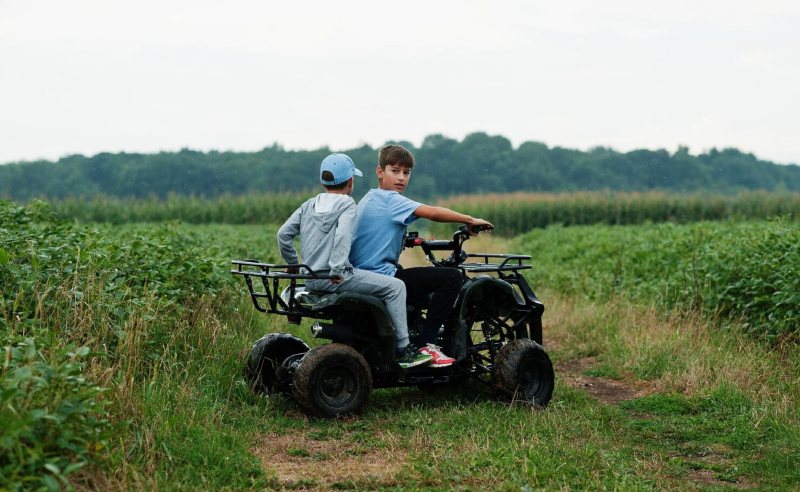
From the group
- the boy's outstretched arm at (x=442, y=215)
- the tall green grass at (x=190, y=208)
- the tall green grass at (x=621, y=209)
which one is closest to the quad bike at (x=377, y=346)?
the boy's outstretched arm at (x=442, y=215)

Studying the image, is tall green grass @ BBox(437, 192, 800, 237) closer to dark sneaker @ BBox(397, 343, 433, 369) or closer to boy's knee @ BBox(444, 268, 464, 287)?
boy's knee @ BBox(444, 268, 464, 287)

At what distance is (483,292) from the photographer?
7.94 meters

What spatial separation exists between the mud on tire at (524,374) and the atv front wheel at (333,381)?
48.2 inches

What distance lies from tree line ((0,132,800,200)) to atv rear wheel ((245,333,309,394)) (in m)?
36.9

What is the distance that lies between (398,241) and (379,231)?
0.69 ft

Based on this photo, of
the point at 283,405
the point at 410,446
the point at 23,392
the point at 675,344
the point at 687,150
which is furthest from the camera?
the point at 687,150

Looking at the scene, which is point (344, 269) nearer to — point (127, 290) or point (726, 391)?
point (127, 290)

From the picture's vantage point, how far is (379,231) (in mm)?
7297

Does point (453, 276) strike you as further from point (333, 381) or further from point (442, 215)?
point (333, 381)

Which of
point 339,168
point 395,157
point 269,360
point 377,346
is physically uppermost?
point 395,157

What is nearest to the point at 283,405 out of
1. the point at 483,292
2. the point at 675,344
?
the point at 483,292

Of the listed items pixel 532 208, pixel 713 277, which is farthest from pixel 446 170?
pixel 713 277

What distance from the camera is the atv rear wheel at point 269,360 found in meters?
7.59

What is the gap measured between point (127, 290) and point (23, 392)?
8.61 ft
